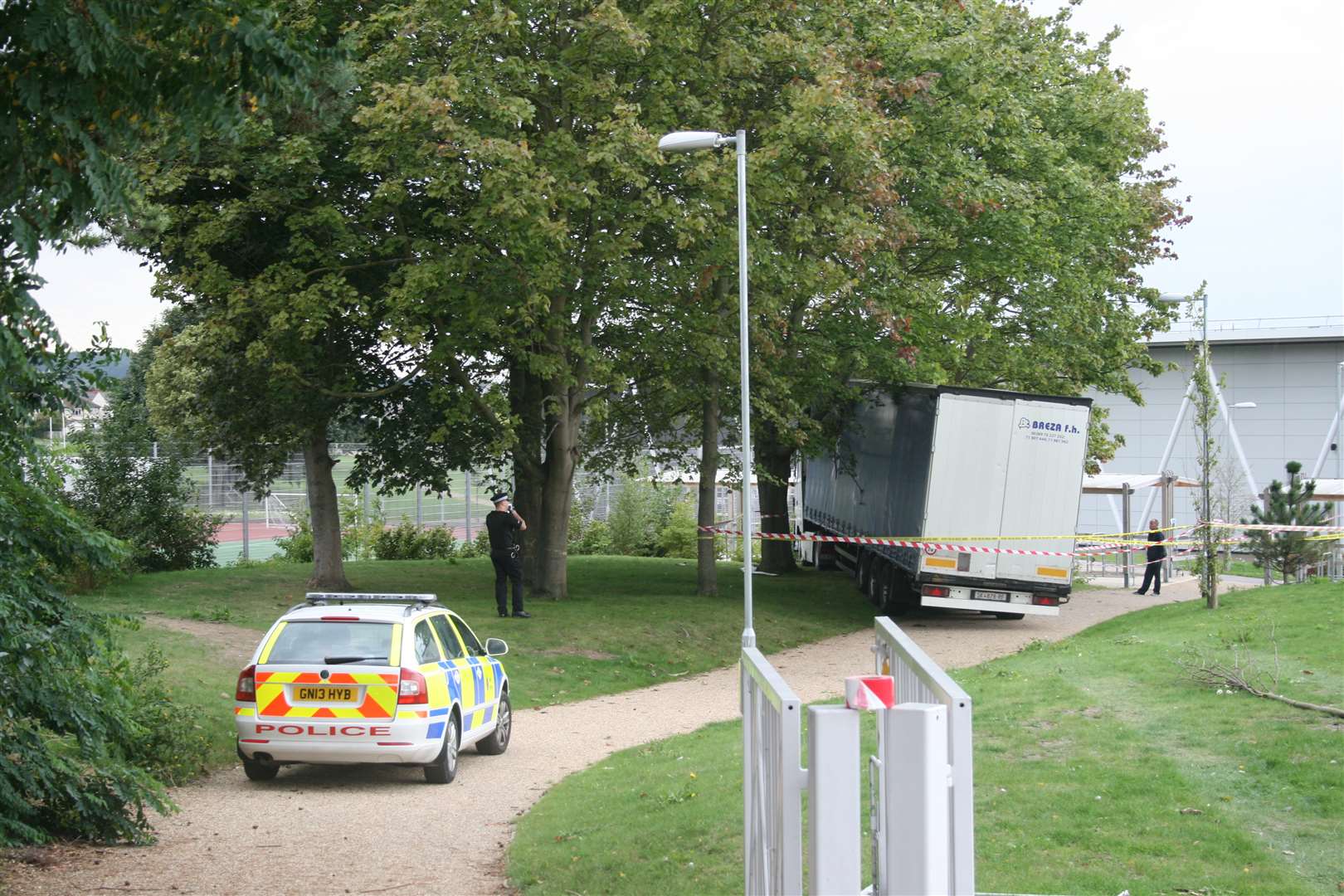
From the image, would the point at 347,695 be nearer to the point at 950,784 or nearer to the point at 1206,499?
the point at 950,784

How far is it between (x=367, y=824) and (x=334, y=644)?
1.89 metres

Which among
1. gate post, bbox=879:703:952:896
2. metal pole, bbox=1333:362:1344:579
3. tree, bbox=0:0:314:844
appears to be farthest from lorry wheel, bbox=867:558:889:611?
metal pole, bbox=1333:362:1344:579

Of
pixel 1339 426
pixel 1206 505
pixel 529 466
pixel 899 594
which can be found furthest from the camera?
pixel 1339 426

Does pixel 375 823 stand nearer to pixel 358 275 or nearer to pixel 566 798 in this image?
pixel 566 798

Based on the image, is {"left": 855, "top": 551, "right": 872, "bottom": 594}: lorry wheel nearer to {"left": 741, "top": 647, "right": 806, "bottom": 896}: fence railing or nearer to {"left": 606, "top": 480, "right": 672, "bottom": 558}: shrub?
{"left": 606, "top": 480, "right": 672, "bottom": 558}: shrub

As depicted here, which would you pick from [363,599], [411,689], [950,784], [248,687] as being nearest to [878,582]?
[363,599]

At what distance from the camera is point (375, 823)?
10.6 m

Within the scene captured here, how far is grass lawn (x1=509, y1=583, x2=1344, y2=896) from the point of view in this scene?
734cm

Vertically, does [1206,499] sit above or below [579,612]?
above

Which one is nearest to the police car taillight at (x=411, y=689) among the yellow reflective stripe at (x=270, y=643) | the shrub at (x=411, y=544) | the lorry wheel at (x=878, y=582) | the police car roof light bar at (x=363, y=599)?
the police car roof light bar at (x=363, y=599)

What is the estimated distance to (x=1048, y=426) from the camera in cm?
2411

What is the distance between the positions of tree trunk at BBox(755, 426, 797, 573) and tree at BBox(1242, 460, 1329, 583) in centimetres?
1009

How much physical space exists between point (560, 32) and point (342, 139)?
4040mm

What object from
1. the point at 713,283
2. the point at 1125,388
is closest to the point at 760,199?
the point at 713,283
